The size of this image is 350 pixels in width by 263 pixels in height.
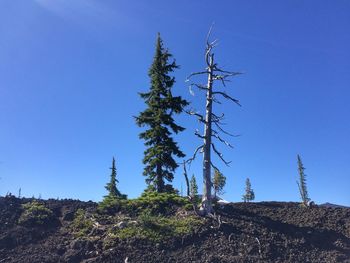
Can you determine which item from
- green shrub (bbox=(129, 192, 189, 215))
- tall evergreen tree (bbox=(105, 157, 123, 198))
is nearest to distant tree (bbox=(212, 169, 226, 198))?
tall evergreen tree (bbox=(105, 157, 123, 198))

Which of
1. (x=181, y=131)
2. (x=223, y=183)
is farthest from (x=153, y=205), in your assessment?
(x=223, y=183)

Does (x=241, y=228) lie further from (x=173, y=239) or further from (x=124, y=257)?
(x=124, y=257)

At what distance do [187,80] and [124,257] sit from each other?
11521 mm

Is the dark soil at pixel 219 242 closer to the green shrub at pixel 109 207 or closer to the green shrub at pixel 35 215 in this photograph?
the green shrub at pixel 35 215

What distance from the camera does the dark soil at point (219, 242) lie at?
1906 centimetres

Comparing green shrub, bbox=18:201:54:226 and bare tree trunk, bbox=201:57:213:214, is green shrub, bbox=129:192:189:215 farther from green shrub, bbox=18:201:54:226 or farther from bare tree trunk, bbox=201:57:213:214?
green shrub, bbox=18:201:54:226

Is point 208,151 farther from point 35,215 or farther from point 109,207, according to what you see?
point 35,215

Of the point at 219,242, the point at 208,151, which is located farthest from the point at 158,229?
the point at 208,151

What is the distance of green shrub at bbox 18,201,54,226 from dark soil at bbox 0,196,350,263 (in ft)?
1.04

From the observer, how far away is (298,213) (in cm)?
2403

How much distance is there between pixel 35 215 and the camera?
23.7 metres

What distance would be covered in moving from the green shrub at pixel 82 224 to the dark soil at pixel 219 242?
1.08ft

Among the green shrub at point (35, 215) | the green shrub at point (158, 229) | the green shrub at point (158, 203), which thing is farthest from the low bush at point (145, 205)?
the green shrub at point (35, 215)

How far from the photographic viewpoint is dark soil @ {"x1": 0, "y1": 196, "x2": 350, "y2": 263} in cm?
1906
